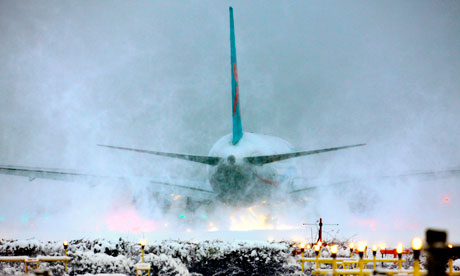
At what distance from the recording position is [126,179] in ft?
91.9

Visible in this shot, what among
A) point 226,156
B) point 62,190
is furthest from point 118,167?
point 226,156

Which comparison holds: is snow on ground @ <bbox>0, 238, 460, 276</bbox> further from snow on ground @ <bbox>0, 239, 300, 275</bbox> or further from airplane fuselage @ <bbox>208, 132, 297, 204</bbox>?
airplane fuselage @ <bbox>208, 132, 297, 204</bbox>

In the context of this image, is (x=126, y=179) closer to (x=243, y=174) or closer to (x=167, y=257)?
A: (x=243, y=174)

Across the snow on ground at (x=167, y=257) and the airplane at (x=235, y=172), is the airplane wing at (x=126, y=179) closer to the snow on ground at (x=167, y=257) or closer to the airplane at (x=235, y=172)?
the airplane at (x=235, y=172)

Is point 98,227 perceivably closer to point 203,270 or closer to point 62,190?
point 62,190

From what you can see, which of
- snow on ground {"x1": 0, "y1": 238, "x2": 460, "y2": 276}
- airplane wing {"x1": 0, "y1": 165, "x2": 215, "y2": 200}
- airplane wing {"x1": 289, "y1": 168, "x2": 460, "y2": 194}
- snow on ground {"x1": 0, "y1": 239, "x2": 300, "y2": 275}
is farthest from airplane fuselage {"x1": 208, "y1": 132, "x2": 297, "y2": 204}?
snow on ground {"x1": 0, "y1": 239, "x2": 300, "y2": 275}

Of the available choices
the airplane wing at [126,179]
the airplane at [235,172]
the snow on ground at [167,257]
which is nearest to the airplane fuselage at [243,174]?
the airplane at [235,172]

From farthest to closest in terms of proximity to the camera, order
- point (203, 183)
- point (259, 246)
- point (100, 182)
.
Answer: point (203, 183), point (100, 182), point (259, 246)

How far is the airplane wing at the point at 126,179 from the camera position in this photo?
2486 centimetres

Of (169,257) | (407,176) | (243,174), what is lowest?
(169,257)

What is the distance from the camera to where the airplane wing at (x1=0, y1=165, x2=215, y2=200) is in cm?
2486

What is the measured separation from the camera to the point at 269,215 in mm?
29469

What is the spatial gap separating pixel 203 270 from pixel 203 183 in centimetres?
1878

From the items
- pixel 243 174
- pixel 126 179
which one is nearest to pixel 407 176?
pixel 243 174
